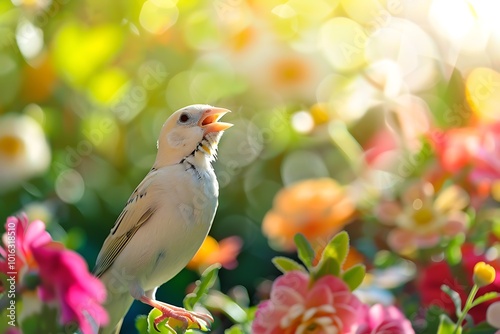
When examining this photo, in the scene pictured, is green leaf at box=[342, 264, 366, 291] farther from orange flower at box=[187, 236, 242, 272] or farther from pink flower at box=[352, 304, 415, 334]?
orange flower at box=[187, 236, 242, 272]

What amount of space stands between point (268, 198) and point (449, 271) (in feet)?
1.01

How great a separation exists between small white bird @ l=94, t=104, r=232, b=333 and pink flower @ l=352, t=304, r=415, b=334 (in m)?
0.10

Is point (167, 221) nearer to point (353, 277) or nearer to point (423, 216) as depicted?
point (353, 277)

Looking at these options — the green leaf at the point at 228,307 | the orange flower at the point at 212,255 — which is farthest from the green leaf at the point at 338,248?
the orange flower at the point at 212,255

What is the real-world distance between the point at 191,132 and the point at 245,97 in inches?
16.6

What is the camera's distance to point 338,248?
1.38 ft

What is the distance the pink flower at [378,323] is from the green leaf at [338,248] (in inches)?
1.7

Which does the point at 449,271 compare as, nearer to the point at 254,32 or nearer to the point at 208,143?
the point at 208,143

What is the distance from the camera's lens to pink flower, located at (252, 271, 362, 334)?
0.42 meters

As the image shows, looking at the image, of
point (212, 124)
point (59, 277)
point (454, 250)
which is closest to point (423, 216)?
point (454, 250)

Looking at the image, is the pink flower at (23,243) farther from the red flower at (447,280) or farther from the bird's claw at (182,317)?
the red flower at (447,280)

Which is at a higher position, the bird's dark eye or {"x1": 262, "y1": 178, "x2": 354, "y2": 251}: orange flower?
the bird's dark eye

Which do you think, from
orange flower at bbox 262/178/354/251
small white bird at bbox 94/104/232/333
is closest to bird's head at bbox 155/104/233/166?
small white bird at bbox 94/104/232/333

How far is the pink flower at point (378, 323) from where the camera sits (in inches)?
16.8
